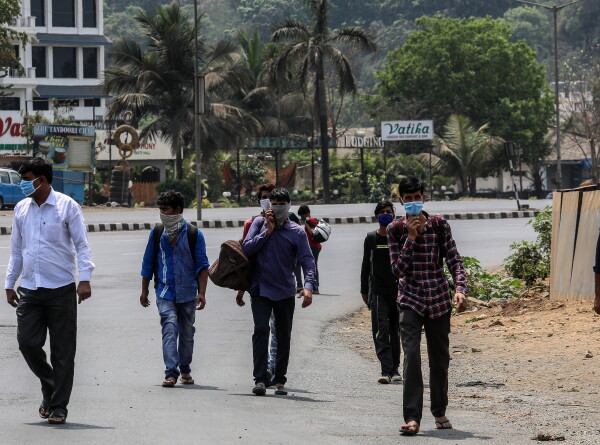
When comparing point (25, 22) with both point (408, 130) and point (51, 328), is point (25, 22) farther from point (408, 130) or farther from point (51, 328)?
point (51, 328)

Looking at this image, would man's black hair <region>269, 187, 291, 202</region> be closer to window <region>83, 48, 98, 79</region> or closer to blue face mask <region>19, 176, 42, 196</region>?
blue face mask <region>19, 176, 42, 196</region>

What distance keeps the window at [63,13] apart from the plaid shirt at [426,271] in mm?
76900

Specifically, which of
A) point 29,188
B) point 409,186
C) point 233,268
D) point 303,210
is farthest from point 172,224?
point 303,210

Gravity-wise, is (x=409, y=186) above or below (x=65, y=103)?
below

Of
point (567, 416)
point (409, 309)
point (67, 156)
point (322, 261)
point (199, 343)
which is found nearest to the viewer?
point (409, 309)

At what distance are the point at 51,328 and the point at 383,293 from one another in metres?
3.41

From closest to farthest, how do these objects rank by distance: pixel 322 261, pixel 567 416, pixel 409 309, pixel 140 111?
pixel 409 309
pixel 567 416
pixel 322 261
pixel 140 111

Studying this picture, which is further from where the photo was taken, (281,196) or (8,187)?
(8,187)

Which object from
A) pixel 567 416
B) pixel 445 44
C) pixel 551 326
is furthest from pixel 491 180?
pixel 567 416

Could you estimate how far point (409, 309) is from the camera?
830 centimetres

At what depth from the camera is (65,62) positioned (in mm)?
83250

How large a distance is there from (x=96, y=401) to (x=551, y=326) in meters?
6.85

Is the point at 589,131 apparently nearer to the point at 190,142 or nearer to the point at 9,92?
the point at 190,142

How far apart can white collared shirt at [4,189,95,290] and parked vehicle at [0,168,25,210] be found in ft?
130
